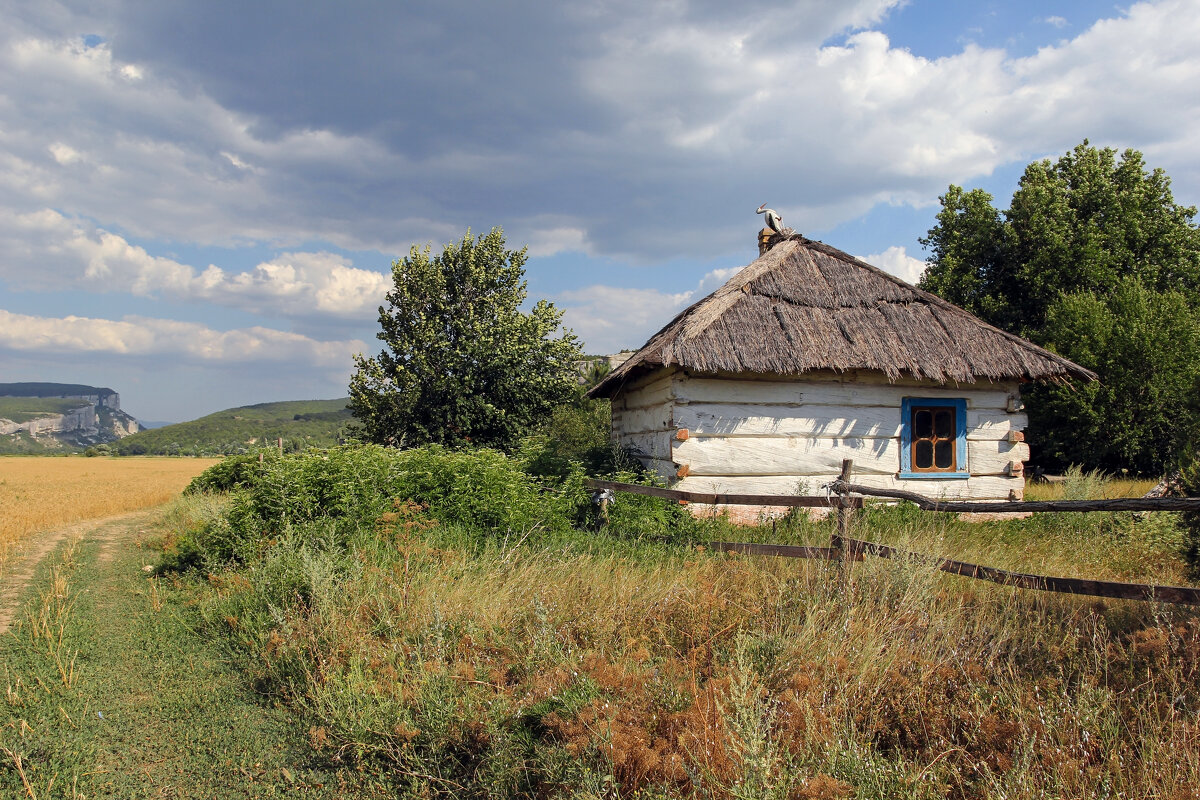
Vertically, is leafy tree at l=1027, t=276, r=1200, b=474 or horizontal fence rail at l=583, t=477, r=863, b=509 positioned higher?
leafy tree at l=1027, t=276, r=1200, b=474

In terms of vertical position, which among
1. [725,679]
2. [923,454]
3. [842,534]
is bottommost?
[725,679]

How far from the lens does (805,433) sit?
9359mm

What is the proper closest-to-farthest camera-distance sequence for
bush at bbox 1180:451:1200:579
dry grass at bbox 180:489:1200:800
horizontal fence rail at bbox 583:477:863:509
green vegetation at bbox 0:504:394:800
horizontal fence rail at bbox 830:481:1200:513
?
1. dry grass at bbox 180:489:1200:800
2. green vegetation at bbox 0:504:394:800
3. horizontal fence rail at bbox 830:481:1200:513
4. bush at bbox 1180:451:1200:579
5. horizontal fence rail at bbox 583:477:863:509

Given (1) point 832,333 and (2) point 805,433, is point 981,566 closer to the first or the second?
(2) point 805,433

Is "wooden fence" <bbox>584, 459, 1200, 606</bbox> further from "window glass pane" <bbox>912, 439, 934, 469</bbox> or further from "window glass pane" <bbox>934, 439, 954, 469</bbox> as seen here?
"window glass pane" <bbox>934, 439, 954, 469</bbox>

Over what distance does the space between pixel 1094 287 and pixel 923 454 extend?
12.1 meters

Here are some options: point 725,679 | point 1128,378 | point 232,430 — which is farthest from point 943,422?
point 232,430

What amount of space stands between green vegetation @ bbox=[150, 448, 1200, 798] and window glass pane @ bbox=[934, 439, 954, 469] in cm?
370

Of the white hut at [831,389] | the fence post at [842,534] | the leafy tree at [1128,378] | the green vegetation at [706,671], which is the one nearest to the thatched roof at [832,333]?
the white hut at [831,389]

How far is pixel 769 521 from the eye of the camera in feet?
28.8

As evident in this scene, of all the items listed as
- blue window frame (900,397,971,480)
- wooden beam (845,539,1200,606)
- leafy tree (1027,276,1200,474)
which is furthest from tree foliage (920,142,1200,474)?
wooden beam (845,539,1200,606)

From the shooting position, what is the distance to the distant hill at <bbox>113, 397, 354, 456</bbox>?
52200 millimetres

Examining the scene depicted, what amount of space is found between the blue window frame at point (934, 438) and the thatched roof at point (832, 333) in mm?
584

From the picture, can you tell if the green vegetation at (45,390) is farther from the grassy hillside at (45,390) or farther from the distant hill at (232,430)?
the distant hill at (232,430)
